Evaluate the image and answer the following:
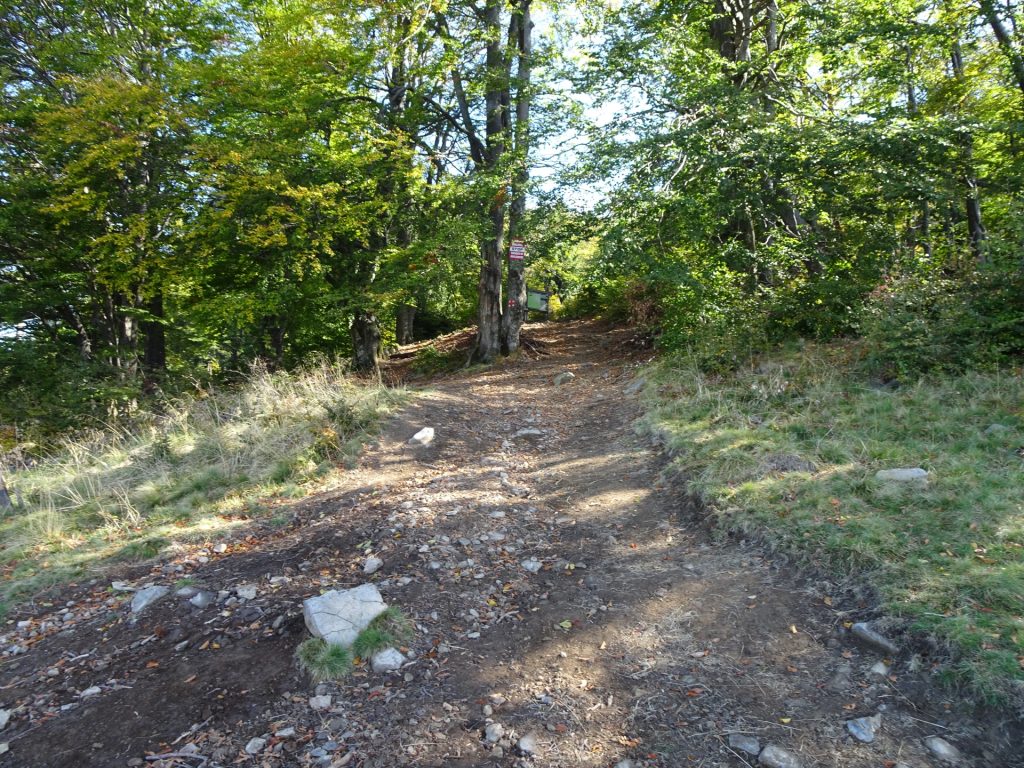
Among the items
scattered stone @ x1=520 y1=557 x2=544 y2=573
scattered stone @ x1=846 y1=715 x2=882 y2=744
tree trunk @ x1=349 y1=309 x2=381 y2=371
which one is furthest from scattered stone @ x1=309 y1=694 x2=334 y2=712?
tree trunk @ x1=349 y1=309 x2=381 y2=371

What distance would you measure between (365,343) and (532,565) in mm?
10844

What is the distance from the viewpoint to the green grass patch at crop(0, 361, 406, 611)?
480 centimetres

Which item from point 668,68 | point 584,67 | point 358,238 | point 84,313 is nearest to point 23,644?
point 358,238

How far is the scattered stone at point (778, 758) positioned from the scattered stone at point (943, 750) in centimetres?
53

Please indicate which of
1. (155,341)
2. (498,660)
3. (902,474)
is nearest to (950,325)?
(902,474)

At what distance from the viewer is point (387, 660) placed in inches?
123

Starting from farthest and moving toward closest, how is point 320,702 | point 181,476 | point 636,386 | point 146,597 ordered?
point 636,386 → point 181,476 → point 146,597 → point 320,702

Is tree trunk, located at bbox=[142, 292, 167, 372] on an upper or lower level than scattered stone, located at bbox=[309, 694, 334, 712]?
upper

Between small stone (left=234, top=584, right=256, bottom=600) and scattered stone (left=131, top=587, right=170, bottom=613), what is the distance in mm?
485

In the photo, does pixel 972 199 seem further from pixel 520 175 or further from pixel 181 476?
pixel 181 476

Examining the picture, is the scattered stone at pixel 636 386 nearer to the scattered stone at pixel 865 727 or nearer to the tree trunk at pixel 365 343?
the scattered stone at pixel 865 727

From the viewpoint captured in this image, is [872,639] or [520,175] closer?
[872,639]

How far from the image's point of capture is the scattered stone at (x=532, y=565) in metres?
4.07

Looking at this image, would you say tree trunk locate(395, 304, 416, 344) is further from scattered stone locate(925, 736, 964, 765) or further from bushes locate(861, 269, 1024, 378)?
scattered stone locate(925, 736, 964, 765)
